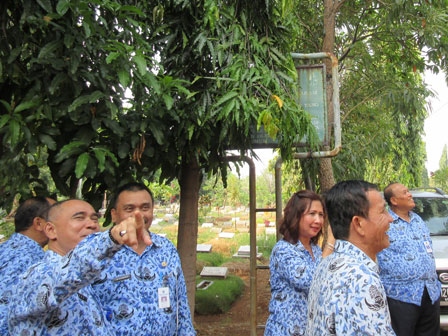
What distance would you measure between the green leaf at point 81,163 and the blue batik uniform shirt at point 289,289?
4.14ft

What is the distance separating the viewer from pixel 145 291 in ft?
6.29

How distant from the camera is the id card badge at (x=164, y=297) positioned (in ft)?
6.37

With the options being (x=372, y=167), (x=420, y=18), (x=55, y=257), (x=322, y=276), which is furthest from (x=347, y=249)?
(x=372, y=167)

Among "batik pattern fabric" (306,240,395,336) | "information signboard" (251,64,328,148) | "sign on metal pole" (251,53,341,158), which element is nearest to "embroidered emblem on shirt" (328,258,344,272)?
"batik pattern fabric" (306,240,395,336)

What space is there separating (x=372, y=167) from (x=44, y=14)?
828 centimetres

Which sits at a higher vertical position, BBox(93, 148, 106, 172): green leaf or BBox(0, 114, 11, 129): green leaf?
BBox(0, 114, 11, 129): green leaf

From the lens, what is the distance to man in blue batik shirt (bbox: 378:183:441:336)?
2.94 metres

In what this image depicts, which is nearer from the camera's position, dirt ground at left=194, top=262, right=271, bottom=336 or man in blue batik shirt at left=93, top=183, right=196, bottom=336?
man in blue batik shirt at left=93, top=183, right=196, bottom=336

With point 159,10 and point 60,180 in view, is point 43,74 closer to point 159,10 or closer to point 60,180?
point 60,180

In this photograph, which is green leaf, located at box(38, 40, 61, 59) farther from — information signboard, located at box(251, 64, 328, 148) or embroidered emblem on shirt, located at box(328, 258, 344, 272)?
information signboard, located at box(251, 64, 328, 148)

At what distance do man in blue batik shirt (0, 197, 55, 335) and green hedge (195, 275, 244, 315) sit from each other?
382 cm

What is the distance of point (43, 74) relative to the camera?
8.22 feet

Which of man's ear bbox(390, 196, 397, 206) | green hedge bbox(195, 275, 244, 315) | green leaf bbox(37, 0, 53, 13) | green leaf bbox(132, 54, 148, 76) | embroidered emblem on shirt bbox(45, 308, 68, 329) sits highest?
green leaf bbox(37, 0, 53, 13)

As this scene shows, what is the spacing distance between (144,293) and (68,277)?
723mm
